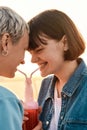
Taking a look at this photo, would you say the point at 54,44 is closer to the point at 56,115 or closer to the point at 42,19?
the point at 42,19

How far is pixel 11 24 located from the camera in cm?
79

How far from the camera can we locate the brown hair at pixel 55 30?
106 centimetres

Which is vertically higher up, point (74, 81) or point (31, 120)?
point (74, 81)

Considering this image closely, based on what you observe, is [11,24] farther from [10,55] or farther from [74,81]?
[74,81]

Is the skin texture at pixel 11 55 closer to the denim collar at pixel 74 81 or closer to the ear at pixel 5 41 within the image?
the ear at pixel 5 41

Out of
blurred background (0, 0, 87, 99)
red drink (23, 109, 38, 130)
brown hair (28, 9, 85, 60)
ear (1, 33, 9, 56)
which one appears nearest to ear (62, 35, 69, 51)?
brown hair (28, 9, 85, 60)

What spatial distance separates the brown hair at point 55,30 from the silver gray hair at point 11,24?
0.74 ft

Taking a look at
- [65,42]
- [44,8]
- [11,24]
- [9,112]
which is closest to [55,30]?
[65,42]

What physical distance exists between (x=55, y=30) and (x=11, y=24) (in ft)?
1.00

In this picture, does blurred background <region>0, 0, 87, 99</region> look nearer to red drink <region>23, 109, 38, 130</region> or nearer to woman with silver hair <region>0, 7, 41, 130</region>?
red drink <region>23, 109, 38, 130</region>

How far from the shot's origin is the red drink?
1.01 metres

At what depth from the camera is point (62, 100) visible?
43.0 inches

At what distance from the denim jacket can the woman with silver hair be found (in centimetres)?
27

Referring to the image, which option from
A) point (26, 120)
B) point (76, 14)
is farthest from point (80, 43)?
point (76, 14)
